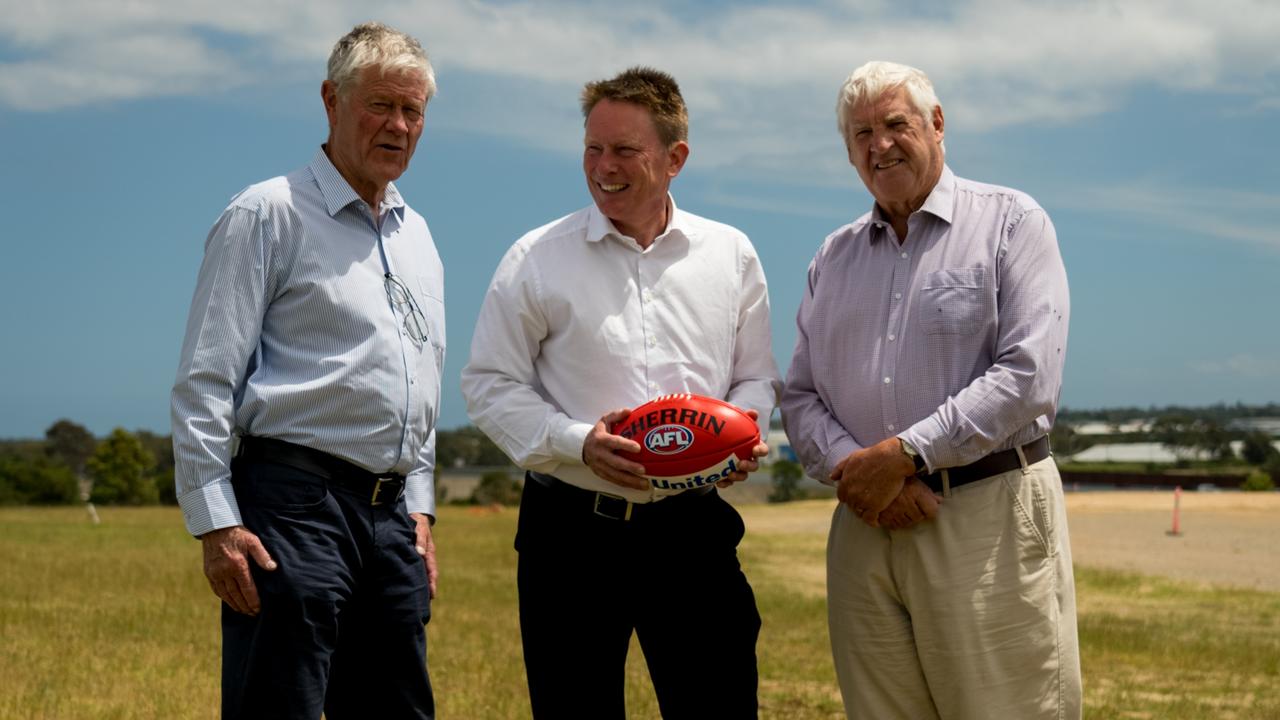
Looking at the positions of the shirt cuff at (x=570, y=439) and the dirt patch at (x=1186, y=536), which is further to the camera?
the dirt patch at (x=1186, y=536)

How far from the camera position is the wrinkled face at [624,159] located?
15.2 ft

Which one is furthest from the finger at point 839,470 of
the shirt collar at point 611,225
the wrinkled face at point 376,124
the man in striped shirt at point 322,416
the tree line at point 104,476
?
the tree line at point 104,476

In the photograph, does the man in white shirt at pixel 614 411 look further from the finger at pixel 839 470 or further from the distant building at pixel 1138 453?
the distant building at pixel 1138 453

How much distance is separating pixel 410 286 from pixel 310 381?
1.93 ft

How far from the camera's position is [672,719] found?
476 centimetres

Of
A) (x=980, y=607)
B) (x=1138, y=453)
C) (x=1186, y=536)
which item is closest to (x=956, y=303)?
(x=980, y=607)

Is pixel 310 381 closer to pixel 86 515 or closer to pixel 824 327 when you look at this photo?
pixel 824 327

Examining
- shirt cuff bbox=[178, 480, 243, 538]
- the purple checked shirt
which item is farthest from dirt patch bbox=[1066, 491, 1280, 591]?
shirt cuff bbox=[178, 480, 243, 538]

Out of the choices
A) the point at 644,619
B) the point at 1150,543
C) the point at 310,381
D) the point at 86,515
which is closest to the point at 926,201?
the point at 644,619

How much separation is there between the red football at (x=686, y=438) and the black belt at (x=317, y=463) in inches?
33.8

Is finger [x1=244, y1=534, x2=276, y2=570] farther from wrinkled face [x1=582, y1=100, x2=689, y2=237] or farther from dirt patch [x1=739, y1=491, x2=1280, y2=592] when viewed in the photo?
dirt patch [x1=739, y1=491, x2=1280, y2=592]

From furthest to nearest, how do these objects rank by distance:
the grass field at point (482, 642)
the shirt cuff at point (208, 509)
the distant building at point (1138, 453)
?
the distant building at point (1138, 453)
the grass field at point (482, 642)
the shirt cuff at point (208, 509)

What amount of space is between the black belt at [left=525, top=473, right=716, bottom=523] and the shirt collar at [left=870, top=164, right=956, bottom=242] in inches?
52.0

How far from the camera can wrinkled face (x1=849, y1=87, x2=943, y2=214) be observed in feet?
15.2
